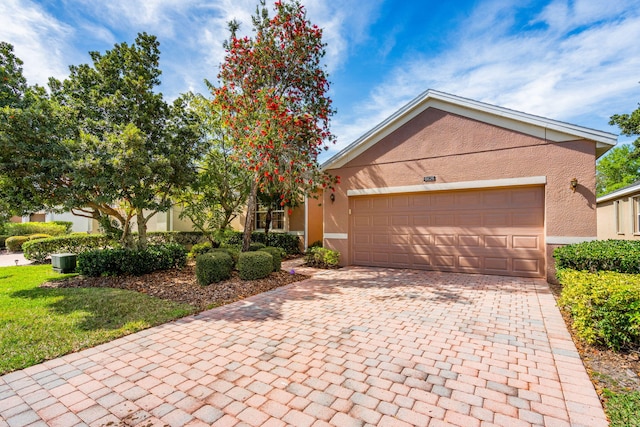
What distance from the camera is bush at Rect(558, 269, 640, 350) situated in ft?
11.7

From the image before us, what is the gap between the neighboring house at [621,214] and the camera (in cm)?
1297

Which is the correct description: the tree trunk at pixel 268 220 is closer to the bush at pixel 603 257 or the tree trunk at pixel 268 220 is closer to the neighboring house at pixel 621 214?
the bush at pixel 603 257

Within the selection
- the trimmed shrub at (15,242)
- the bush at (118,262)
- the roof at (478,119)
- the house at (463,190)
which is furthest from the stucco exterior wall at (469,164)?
the trimmed shrub at (15,242)

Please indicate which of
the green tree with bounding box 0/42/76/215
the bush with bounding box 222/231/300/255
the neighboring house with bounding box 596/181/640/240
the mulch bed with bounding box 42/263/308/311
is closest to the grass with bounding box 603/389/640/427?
the mulch bed with bounding box 42/263/308/311

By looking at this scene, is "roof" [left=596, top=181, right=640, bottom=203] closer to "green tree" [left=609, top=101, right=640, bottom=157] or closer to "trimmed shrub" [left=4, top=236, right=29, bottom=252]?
"green tree" [left=609, top=101, right=640, bottom=157]

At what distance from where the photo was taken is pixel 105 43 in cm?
796

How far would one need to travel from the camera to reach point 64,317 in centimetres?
494

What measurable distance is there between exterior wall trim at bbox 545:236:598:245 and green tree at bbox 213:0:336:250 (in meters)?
6.45

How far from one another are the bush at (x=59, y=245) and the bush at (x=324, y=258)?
Result: 295 inches

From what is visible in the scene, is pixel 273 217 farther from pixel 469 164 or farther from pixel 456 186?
pixel 469 164

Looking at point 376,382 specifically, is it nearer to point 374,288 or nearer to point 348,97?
point 374,288

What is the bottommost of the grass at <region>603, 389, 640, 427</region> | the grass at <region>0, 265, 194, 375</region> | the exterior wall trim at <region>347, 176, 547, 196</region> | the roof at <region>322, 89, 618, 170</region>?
the grass at <region>0, 265, 194, 375</region>

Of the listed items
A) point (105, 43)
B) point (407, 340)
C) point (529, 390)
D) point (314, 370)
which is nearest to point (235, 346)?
point (314, 370)

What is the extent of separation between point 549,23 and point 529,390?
821cm
